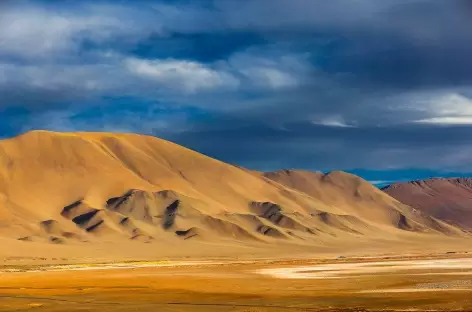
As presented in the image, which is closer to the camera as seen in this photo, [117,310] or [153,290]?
[117,310]

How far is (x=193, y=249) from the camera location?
567 feet

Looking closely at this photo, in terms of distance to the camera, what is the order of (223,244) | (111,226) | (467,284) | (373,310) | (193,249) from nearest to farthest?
(373,310) → (467,284) → (193,249) → (223,244) → (111,226)

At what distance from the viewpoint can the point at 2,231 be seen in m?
186

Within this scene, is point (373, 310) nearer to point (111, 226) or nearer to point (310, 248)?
point (310, 248)

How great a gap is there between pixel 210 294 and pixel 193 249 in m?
124

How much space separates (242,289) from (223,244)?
132572 millimetres

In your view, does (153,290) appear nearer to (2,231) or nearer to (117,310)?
(117,310)

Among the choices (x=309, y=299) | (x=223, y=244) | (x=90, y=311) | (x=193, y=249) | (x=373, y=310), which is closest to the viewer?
(x=373, y=310)

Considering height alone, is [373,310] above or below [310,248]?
above

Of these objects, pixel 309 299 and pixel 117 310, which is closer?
pixel 117 310

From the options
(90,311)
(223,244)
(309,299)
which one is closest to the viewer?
(90,311)

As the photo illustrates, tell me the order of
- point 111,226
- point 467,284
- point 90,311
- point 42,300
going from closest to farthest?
point 90,311
point 42,300
point 467,284
point 111,226

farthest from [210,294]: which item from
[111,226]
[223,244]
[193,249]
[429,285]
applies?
[111,226]

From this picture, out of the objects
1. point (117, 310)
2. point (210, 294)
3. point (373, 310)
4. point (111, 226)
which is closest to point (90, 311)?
point (117, 310)
